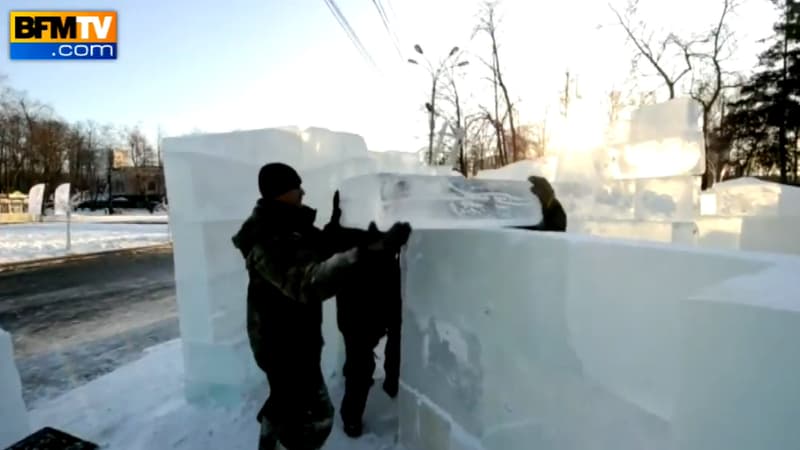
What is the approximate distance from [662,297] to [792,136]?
106 feet

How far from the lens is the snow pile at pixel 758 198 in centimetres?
711

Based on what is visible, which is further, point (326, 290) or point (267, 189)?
point (267, 189)

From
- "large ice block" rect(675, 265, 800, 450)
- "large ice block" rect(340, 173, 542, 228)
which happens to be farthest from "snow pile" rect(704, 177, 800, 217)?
"large ice block" rect(675, 265, 800, 450)

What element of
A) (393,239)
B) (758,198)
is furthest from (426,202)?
(758,198)

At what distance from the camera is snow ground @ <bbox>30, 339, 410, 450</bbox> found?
9.43 feet

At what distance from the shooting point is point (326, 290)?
1.82 metres

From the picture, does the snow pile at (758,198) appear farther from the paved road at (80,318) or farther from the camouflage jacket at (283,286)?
the paved road at (80,318)

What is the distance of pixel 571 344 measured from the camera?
59.0 inches

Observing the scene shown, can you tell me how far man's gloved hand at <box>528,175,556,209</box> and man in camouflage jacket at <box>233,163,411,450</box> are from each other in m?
1.59

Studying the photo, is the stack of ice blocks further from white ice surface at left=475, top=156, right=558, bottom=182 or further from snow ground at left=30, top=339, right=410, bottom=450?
snow ground at left=30, top=339, right=410, bottom=450

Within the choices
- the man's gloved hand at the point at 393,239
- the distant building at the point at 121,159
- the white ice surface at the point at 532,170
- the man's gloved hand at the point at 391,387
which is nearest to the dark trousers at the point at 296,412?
the man's gloved hand at the point at 393,239

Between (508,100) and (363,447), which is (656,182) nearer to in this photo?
(363,447)

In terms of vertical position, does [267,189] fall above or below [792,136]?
below

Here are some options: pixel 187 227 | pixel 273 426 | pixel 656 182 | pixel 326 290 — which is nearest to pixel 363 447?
pixel 273 426
